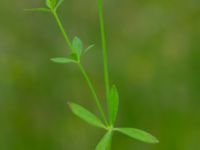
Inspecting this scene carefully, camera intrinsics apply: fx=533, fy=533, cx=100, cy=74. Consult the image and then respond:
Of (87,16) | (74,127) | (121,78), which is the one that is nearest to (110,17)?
(87,16)

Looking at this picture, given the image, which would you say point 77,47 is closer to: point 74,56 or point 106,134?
point 74,56

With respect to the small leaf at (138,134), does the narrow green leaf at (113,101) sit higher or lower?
higher

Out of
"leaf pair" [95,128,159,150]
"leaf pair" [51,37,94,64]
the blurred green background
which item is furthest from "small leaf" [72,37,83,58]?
the blurred green background

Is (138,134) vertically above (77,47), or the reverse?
(77,47)

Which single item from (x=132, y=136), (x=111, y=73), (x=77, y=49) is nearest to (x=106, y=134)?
(x=132, y=136)

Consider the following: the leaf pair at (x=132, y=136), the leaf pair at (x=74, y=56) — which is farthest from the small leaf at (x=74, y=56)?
the leaf pair at (x=132, y=136)

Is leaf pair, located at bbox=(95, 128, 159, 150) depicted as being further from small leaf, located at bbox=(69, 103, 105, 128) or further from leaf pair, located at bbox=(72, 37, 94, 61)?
leaf pair, located at bbox=(72, 37, 94, 61)

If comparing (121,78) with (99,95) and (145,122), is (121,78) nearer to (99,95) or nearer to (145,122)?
(99,95)

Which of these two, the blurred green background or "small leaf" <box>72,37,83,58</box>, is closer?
"small leaf" <box>72,37,83,58</box>

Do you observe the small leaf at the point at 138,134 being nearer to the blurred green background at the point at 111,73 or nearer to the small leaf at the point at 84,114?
the small leaf at the point at 84,114
